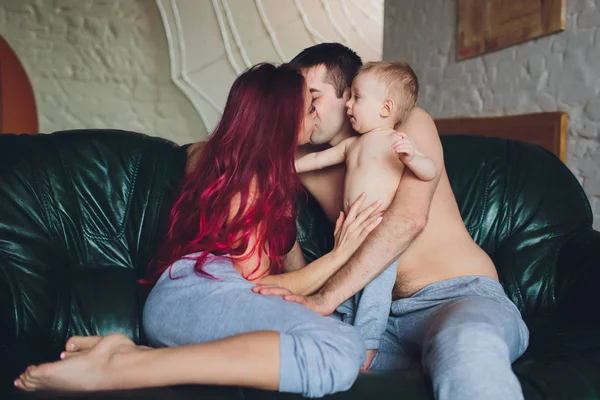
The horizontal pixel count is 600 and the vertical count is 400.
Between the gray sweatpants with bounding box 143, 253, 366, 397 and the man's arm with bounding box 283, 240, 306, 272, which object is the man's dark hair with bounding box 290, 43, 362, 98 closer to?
the man's arm with bounding box 283, 240, 306, 272

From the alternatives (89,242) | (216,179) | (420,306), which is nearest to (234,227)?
(216,179)

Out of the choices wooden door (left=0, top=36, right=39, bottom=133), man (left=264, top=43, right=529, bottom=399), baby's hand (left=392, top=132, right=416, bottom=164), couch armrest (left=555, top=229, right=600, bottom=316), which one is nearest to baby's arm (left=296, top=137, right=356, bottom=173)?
man (left=264, top=43, right=529, bottom=399)

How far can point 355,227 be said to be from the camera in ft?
6.28

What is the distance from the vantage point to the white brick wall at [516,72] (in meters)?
3.10

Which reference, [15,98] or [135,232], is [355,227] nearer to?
[135,232]

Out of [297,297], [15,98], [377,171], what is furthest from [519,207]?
[15,98]

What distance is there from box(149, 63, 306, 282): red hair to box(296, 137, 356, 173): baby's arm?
0.95ft

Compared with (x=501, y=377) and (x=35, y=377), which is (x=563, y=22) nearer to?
(x=501, y=377)

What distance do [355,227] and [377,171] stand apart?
0.19m

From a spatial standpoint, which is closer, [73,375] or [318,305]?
[73,375]

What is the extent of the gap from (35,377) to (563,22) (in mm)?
2937

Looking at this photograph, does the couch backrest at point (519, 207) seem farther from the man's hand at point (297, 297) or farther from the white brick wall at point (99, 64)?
the white brick wall at point (99, 64)

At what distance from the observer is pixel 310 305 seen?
1799mm

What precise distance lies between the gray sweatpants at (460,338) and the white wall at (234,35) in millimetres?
4472
